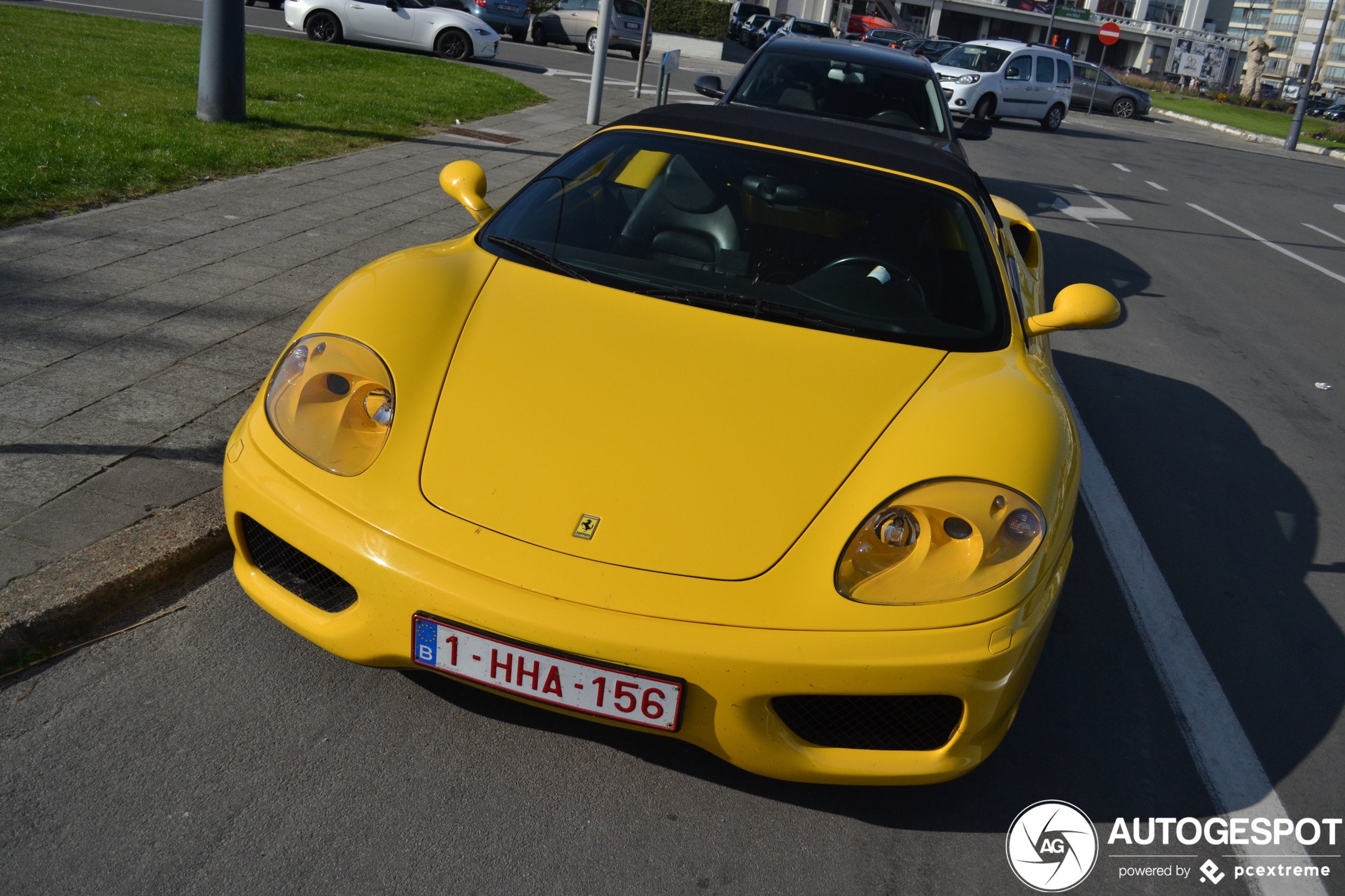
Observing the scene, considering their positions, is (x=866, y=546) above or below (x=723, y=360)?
below

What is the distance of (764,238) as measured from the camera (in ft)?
11.1

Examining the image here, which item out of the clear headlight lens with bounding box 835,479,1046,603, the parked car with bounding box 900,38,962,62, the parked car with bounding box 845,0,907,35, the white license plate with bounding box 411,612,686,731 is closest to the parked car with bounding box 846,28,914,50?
the parked car with bounding box 900,38,962,62

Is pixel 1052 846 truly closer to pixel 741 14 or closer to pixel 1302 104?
pixel 1302 104

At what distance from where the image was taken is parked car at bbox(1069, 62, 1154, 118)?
1339 inches

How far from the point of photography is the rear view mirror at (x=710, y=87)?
9023 mm

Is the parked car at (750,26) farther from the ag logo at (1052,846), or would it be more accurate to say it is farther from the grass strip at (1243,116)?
the ag logo at (1052,846)

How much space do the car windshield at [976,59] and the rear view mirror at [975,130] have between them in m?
14.9

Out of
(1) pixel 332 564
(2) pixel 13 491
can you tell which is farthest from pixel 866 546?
(2) pixel 13 491

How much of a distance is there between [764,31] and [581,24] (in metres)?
15.6

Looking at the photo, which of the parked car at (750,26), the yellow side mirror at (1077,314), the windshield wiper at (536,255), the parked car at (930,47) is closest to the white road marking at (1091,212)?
the yellow side mirror at (1077,314)

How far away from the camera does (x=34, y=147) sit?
7.28 m

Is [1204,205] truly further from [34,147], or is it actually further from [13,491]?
[13,491]

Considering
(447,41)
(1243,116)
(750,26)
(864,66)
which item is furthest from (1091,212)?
(1243,116)

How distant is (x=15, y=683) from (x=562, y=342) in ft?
5.14
